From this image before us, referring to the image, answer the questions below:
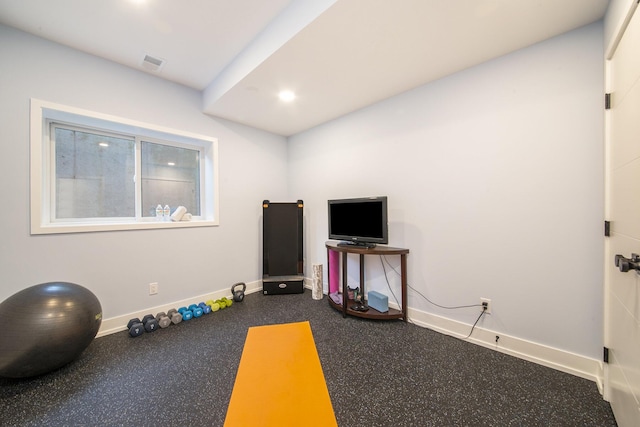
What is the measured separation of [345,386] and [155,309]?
A: 2.20 m

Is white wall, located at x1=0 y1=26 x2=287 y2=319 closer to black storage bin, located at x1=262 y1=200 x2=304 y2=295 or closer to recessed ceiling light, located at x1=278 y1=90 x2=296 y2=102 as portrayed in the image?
black storage bin, located at x1=262 y1=200 x2=304 y2=295

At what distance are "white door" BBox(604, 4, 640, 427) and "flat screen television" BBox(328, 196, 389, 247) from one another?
143 centimetres

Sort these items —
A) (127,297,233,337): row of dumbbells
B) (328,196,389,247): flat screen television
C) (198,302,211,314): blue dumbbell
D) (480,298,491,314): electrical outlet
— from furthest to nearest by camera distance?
(198,302,211,314): blue dumbbell < (328,196,389,247): flat screen television < (127,297,233,337): row of dumbbells < (480,298,491,314): electrical outlet

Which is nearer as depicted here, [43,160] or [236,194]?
[43,160]

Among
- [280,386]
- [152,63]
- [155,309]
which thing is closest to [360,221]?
[280,386]

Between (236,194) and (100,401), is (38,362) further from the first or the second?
(236,194)

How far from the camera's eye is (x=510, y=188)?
1.76 m

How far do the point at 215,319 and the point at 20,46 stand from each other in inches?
114

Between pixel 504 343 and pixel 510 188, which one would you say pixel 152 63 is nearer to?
pixel 510 188

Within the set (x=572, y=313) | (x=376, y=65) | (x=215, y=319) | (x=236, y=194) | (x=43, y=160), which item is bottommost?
(x=215, y=319)

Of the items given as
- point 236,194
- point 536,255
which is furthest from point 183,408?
point 536,255

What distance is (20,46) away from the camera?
1.78 meters

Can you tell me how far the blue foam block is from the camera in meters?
2.32

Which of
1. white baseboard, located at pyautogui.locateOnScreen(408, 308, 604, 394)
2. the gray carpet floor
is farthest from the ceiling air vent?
white baseboard, located at pyautogui.locateOnScreen(408, 308, 604, 394)
